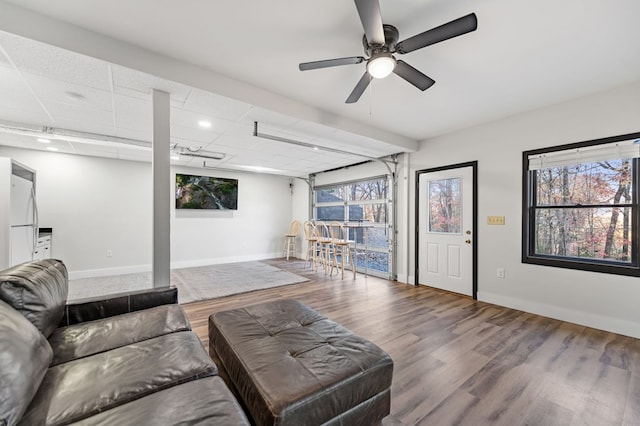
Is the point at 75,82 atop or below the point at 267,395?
atop

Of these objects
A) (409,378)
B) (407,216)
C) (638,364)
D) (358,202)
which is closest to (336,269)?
(358,202)

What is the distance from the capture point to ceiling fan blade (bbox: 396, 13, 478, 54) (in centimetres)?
151

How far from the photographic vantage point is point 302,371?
1.24m

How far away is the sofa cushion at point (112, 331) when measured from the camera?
4.56 feet

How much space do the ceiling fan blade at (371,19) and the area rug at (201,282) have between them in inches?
145

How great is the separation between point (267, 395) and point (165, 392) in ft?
1.34

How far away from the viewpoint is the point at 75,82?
237 centimetres

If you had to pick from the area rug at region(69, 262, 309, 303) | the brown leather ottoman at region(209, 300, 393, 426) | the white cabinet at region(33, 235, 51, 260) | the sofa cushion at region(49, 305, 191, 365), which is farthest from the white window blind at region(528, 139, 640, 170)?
the white cabinet at region(33, 235, 51, 260)

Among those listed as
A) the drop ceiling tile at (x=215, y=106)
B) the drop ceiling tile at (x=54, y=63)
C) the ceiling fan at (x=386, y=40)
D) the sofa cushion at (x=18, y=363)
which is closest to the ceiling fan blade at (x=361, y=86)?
the ceiling fan at (x=386, y=40)

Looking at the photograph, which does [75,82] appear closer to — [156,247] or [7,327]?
[156,247]

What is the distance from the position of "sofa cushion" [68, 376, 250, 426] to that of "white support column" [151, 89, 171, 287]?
162 cm

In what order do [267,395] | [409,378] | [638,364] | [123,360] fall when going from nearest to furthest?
1. [267,395]
2. [123,360]
3. [409,378]
4. [638,364]

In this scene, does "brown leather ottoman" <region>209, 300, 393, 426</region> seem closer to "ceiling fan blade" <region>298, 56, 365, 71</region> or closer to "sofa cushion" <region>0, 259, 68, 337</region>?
"sofa cushion" <region>0, 259, 68, 337</region>

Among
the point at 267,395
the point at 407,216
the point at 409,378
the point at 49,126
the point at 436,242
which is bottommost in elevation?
the point at 409,378
